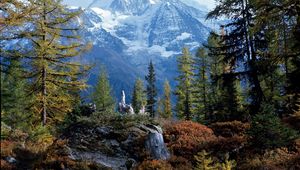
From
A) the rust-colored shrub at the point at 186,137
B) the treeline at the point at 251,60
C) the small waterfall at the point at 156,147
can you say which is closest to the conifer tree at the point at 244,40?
the treeline at the point at 251,60

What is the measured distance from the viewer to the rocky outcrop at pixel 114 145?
13.5m

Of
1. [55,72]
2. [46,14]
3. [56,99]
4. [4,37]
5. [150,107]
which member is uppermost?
[46,14]

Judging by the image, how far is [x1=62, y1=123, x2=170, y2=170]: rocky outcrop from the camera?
44.1 ft

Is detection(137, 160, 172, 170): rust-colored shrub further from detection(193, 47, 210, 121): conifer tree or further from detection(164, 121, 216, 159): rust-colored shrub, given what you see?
detection(193, 47, 210, 121): conifer tree

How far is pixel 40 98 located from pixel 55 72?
6.41ft

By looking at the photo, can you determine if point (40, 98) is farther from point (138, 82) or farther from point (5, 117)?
point (138, 82)

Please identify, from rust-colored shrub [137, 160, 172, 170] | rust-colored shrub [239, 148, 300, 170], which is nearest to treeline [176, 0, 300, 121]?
rust-colored shrub [239, 148, 300, 170]

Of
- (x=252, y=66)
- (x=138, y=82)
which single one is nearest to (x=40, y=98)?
(x=252, y=66)

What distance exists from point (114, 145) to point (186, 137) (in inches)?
159

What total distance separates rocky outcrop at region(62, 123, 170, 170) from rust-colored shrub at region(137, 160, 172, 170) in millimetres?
569

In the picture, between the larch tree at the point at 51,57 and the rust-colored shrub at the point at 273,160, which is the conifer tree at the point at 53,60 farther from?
the rust-colored shrub at the point at 273,160

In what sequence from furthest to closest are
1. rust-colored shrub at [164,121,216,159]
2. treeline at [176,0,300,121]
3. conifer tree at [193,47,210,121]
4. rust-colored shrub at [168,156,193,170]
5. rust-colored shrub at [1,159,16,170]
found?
1. conifer tree at [193,47,210,121]
2. rust-colored shrub at [164,121,216,159]
3. treeline at [176,0,300,121]
4. rust-colored shrub at [168,156,193,170]
5. rust-colored shrub at [1,159,16,170]

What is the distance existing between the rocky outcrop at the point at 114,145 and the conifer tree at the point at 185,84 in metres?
32.8

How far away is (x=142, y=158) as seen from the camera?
1447cm
